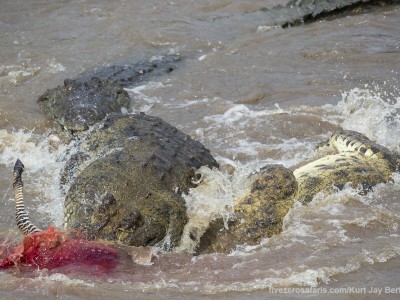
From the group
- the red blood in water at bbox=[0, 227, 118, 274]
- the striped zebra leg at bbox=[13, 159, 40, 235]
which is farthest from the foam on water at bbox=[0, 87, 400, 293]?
the striped zebra leg at bbox=[13, 159, 40, 235]

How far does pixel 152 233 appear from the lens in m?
4.90

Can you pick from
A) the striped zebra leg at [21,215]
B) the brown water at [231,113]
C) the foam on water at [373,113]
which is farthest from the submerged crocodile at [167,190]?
the foam on water at [373,113]

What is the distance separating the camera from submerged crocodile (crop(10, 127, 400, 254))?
483 centimetres

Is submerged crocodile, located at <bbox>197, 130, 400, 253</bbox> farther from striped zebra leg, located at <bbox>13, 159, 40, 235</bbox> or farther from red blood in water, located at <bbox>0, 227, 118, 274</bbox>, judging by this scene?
striped zebra leg, located at <bbox>13, 159, 40, 235</bbox>

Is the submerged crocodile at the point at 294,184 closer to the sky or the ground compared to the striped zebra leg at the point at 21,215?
closer to the ground

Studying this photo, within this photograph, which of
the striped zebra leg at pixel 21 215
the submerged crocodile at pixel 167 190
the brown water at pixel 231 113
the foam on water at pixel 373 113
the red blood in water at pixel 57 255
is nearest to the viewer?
the red blood in water at pixel 57 255

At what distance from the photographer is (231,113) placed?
27.9ft

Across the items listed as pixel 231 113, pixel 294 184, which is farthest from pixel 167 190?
pixel 231 113

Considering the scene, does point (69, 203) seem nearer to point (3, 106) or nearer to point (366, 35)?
point (3, 106)

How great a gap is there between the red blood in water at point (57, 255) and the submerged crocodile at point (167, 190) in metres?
0.22

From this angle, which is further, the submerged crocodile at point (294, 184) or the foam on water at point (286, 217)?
the submerged crocodile at point (294, 184)

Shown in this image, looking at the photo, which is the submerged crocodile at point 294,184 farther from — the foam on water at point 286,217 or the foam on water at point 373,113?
the foam on water at point 373,113

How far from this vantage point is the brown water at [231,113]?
4500mm

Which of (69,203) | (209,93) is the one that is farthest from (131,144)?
(209,93)
